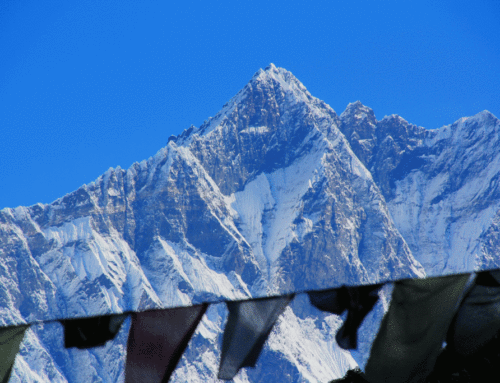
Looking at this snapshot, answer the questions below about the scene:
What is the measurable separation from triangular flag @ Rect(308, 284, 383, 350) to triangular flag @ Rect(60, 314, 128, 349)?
3.31 m

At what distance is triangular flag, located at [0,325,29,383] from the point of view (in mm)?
13625

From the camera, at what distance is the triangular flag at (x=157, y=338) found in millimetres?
13391

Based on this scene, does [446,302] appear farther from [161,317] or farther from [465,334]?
[161,317]

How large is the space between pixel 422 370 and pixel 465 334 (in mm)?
909

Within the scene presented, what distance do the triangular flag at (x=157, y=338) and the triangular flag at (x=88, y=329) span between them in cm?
49

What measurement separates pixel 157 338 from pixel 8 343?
2.53m

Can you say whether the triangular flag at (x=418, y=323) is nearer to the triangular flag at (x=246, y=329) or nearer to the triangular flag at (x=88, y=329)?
the triangular flag at (x=246, y=329)

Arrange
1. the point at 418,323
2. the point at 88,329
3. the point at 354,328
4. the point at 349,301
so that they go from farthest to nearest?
the point at 88,329 < the point at 354,328 < the point at 349,301 < the point at 418,323

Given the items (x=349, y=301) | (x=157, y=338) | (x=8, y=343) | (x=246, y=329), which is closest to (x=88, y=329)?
(x=157, y=338)

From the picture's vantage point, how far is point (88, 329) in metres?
13.7

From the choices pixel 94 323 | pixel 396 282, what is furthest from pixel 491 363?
pixel 94 323

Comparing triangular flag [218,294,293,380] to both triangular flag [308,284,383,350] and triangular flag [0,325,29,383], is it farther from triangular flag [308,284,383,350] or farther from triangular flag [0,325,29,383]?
triangular flag [0,325,29,383]

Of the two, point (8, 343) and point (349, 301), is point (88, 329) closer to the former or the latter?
point (8, 343)

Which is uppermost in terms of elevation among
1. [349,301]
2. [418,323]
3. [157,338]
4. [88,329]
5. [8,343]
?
[349,301]
